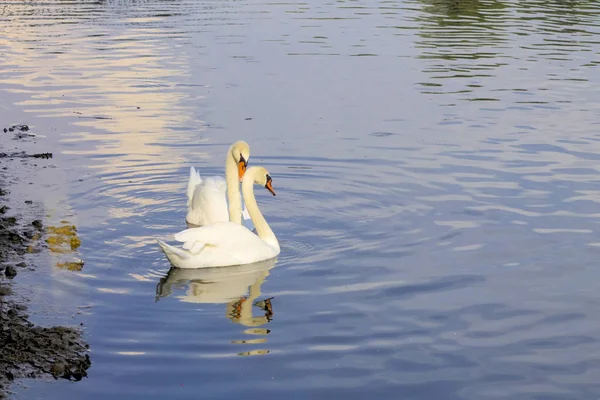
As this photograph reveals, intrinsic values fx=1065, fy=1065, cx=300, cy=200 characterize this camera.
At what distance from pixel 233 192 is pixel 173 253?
2191 mm

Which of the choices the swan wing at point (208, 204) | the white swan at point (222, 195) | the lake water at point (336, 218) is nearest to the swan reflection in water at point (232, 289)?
the lake water at point (336, 218)

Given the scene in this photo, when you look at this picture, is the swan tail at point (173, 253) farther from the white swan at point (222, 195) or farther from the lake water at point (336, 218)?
the white swan at point (222, 195)

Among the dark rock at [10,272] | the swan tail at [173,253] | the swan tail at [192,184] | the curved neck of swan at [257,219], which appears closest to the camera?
the dark rock at [10,272]

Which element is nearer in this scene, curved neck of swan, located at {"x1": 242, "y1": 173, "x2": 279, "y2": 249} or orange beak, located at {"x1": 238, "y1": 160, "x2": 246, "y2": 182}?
curved neck of swan, located at {"x1": 242, "y1": 173, "x2": 279, "y2": 249}

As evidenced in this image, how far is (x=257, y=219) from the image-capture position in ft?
40.1

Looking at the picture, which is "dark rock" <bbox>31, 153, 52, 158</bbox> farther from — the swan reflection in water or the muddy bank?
the swan reflection in water

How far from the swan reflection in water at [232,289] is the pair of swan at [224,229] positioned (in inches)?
4.1

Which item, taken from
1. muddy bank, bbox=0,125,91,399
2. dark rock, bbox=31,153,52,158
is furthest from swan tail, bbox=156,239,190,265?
dark rock, bbox=31,153,52,158

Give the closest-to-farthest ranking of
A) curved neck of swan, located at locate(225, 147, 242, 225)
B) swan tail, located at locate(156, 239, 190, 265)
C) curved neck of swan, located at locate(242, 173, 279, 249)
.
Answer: swan tail, located at locate(156, 239, 190, 265)
curved neck of swan, located at locate(242, 173, 279, 249)
curved neck of swan, located at locate(225, 147, 242, 225)

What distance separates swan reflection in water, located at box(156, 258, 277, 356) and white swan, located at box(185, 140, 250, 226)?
1524 millimetres

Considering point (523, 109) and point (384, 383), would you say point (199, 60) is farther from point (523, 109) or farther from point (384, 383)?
point (384, 383)

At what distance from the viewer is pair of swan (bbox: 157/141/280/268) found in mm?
11289

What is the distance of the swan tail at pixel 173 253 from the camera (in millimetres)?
11055

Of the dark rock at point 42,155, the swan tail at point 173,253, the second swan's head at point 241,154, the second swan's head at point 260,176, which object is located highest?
the second swan's head at point 241,154
